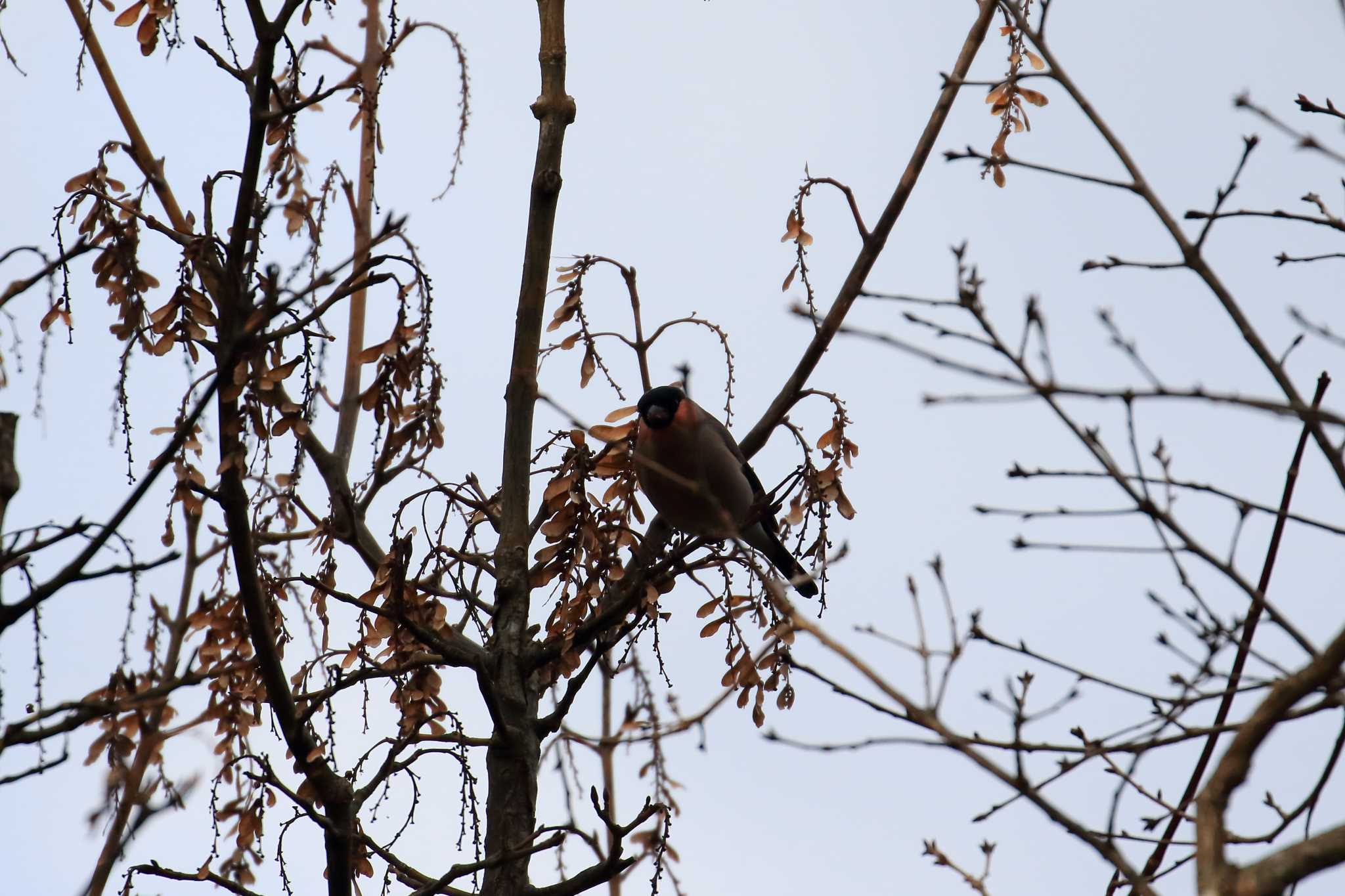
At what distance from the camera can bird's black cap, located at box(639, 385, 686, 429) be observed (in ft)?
16.6

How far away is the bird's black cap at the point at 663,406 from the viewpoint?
5.05 m

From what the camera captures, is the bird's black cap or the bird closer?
the bird

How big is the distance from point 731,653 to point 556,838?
2.76 ft

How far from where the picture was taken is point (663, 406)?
5.17 m

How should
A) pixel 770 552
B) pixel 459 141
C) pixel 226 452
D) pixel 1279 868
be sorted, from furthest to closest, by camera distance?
pixel 770 552 → pixel 459 141 → pixel 226 452 → pixel 1279 868

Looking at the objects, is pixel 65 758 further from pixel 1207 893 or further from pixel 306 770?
pixel 1207 893

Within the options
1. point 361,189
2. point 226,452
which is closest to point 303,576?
point 226,452

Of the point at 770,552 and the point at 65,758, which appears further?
the point at 770,552

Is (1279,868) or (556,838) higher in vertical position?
(556,838)

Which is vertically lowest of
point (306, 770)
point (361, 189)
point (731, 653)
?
point (306, 770)

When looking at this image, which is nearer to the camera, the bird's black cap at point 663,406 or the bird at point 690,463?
the bird at point 690,463

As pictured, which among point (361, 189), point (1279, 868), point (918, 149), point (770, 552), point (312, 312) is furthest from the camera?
point (770, 552)

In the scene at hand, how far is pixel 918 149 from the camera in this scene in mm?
3562

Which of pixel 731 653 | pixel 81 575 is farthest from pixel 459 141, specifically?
pixel 81 575
